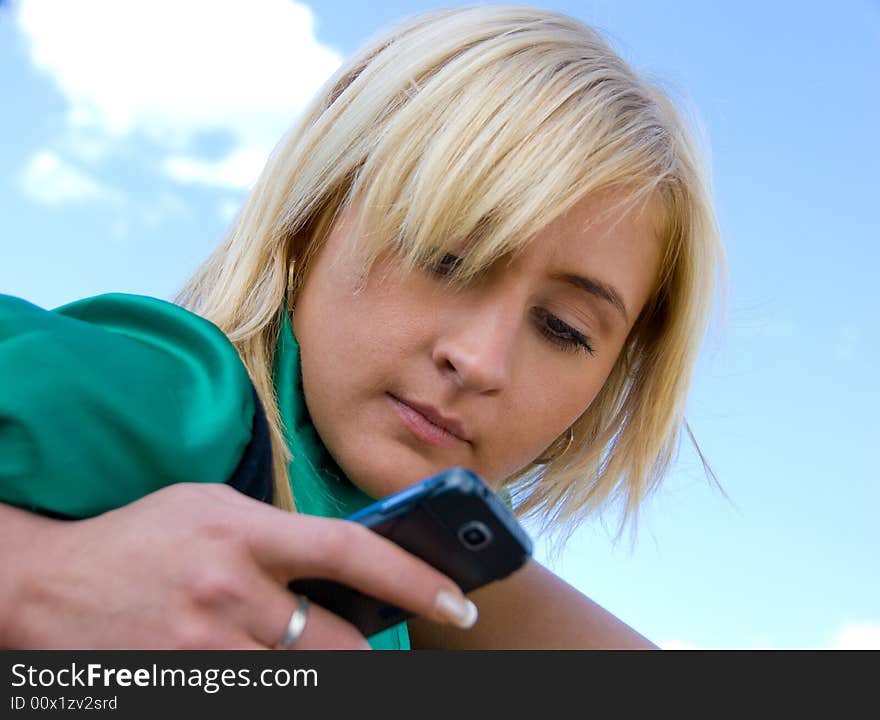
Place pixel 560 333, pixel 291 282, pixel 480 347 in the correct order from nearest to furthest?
pixel 480 347 → pixel 560 333 → pixel 291 282

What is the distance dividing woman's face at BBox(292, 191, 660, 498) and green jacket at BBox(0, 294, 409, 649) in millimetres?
416

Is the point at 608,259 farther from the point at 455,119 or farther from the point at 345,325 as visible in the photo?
the point at 345,325

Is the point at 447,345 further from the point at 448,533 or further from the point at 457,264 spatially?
the point at 448,533

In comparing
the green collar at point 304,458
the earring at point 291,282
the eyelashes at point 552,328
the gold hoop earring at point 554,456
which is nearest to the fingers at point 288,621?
the green collar at point 304,458

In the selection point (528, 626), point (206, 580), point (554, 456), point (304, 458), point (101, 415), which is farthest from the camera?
point (554, 456)

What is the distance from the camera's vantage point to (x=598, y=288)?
6.11 ft

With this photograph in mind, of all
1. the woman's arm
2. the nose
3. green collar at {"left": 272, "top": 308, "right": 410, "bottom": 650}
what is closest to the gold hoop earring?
the woman's arm

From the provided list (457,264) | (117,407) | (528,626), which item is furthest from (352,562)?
(528,626)

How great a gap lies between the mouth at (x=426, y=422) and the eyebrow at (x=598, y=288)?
352 millimetres

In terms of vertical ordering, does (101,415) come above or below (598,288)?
below

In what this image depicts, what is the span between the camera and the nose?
1.64 m

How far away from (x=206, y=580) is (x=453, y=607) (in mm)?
247
